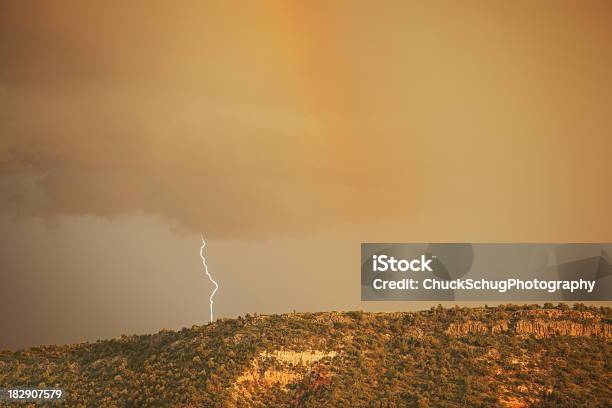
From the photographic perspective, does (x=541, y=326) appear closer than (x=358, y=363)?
No

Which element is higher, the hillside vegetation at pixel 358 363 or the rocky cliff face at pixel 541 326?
the rocky cliff face at pixel 541 326

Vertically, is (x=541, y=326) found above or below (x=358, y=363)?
above

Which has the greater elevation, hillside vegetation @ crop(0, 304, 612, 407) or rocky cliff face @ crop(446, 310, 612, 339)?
rocky cliff face @ crop(446, 310, 612, 339)

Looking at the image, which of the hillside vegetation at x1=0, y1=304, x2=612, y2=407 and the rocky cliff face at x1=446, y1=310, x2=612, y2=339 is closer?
the hillside vegetation at x1=0, y1=304, x2=612, y2=407

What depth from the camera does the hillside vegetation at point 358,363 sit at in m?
82.2

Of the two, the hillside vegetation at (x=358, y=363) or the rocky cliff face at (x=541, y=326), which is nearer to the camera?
the hillside vegetation at (x=358, y=363)

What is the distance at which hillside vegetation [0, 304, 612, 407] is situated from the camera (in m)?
82.2

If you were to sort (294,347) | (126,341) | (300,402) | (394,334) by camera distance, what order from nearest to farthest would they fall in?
(300,402)
(294,347)
(394,334)
(126,341)

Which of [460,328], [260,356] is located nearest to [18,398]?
[260,356]

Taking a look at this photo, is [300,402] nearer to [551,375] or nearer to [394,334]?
[394,334]

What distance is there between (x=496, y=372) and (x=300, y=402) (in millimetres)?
20730

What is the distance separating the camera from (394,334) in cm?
9294

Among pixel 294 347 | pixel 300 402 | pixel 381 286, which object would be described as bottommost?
pixel 300 402

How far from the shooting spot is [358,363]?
8662 cm
